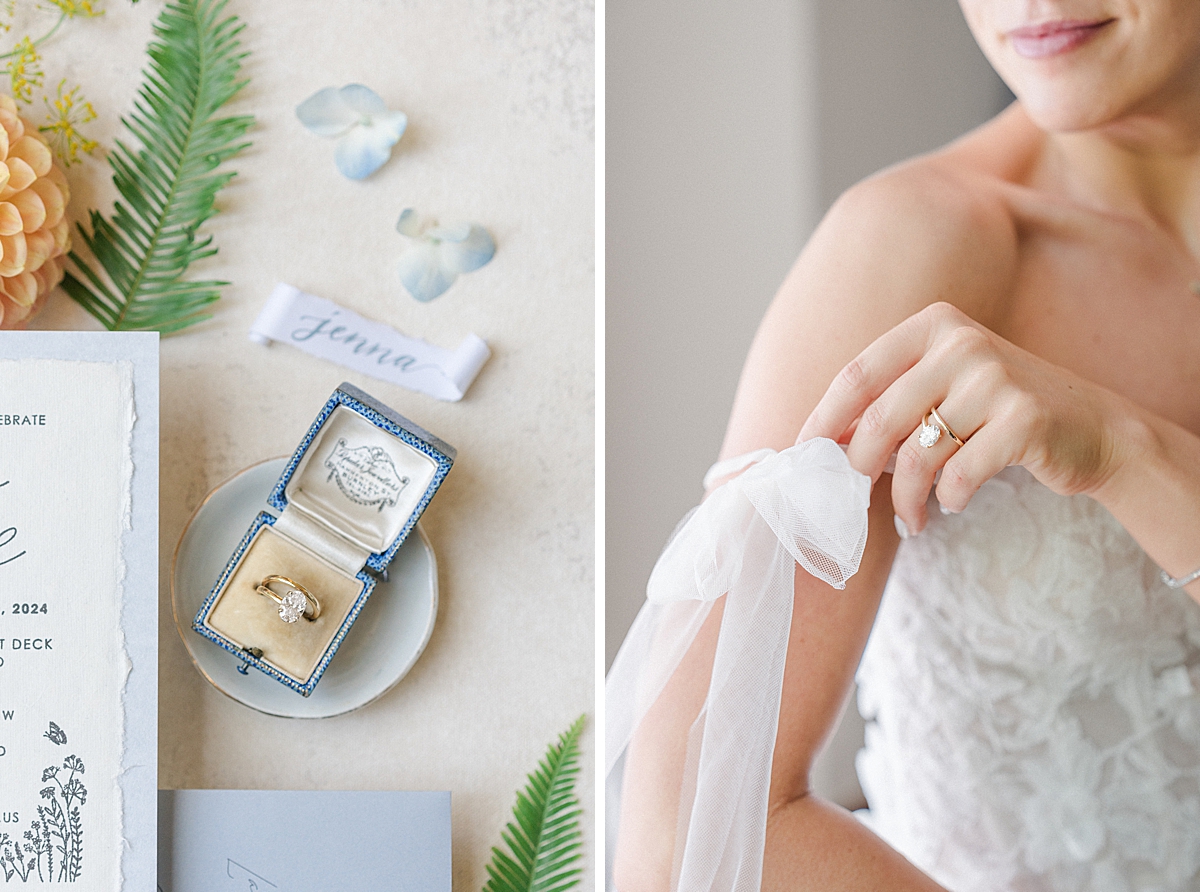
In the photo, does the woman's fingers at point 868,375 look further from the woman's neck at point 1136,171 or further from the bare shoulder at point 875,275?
the woman's neck at point 1136,171

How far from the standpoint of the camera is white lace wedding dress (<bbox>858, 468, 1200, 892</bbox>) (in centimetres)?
50

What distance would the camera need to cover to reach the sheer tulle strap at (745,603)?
52 cm

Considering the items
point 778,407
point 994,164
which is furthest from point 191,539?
point 994,164

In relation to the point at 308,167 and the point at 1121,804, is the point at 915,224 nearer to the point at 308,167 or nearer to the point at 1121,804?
the point at 1121,804

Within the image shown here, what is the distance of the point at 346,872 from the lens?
635mm

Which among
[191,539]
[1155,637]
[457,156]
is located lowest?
[191,539]

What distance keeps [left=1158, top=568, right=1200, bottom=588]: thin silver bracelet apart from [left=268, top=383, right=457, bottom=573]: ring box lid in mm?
414

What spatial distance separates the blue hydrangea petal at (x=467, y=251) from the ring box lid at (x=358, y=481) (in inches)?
4.9

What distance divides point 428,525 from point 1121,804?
450 millimetres

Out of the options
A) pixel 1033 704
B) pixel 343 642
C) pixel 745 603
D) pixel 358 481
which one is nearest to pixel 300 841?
pixel 343 642

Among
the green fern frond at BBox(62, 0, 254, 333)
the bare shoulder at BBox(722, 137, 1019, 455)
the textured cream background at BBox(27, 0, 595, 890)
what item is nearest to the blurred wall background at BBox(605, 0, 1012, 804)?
the bare shoulder at BBox(722, 137, 1019, 455)

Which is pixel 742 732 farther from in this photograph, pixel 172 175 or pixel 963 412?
pixel 172 175

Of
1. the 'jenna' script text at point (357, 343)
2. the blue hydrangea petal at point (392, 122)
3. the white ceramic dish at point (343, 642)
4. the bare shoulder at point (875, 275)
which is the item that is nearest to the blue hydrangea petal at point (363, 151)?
the blue hydrangea petal at point (392, 122)

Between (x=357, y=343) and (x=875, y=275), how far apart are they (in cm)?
36
